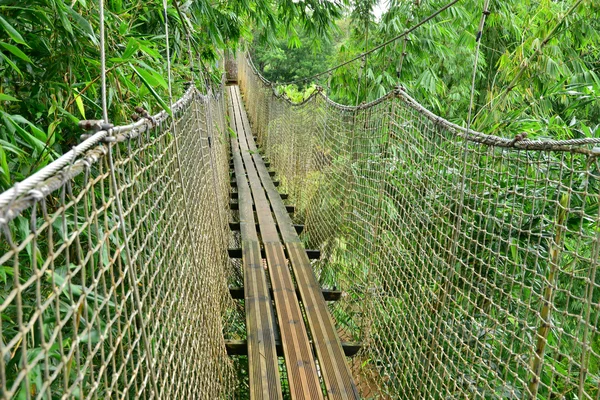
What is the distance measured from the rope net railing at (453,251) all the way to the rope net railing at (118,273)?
72cm

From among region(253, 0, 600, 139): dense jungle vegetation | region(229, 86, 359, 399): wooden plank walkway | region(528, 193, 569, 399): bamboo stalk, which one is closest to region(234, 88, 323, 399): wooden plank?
region(229, 86, 359, 399): wooden plank walkway

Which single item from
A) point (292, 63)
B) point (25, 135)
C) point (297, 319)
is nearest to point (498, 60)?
point (297, 319)

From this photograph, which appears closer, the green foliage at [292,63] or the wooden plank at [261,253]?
the wooden plank at [261,253]

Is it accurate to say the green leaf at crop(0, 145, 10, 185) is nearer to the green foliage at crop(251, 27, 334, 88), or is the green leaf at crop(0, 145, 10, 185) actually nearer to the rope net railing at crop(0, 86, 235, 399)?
the rope net railing at crop(0, 86, 235, 399)

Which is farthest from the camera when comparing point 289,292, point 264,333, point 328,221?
point 328,221

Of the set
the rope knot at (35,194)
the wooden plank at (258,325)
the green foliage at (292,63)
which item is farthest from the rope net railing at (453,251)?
the green foliage at (292,63)

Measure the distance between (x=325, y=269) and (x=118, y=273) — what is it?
2.00 meters

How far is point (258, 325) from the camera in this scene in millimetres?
2049

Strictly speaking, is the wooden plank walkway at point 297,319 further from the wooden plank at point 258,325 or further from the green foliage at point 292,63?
the green foliage at point 292,63

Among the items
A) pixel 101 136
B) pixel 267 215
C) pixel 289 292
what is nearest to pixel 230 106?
pixel 267 215

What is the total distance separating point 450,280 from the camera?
54.2 inches

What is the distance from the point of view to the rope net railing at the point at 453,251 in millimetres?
1046

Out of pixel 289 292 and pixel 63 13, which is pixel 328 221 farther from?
pixel 63 13

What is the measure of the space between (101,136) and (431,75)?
3107 mm
